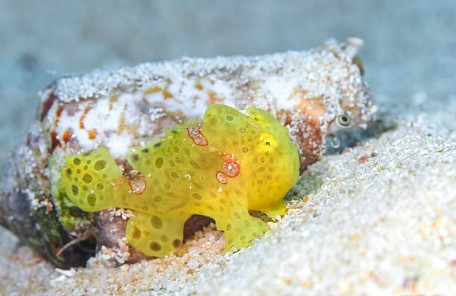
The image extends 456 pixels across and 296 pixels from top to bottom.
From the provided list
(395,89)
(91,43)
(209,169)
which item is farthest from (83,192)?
(91,43)

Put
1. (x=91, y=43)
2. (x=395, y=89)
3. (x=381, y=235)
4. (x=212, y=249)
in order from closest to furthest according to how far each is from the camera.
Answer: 1. (x=381, y=235)
2. (x=212, y=249)
3. (x=395, y=89)
4. (x=91, y=43)

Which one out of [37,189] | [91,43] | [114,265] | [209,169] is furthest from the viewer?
[91,43]

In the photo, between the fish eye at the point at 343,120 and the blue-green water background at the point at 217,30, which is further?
the blue-green water background at the point at 217,30

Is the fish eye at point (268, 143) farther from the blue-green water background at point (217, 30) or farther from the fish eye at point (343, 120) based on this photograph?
the blue-green water background at point (217, 30)

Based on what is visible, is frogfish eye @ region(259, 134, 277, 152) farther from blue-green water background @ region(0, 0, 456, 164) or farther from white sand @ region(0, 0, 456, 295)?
blue-green water background @ region(0, 0, 456, 164)

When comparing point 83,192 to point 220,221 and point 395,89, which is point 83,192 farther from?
point 395,89

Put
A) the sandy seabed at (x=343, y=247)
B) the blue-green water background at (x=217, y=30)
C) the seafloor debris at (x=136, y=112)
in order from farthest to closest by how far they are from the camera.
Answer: the blue-green water background at (x=217, y=30)
the seafloor debris at (x=136, y=112)
the sandy seabed at (x=343, y=247)

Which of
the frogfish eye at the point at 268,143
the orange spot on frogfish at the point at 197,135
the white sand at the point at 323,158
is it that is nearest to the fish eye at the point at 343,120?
the white sand at the point at 323,158

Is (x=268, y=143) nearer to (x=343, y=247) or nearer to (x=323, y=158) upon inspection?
(x=343, y=247)
